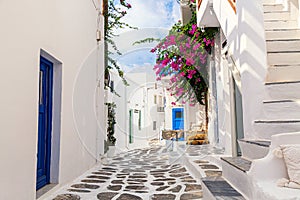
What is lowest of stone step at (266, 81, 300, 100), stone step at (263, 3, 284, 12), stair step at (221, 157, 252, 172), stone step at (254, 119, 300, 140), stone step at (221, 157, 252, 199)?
stone step at (221, 157, 252, 199)

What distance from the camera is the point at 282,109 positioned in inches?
87.1

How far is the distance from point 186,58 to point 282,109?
506cm

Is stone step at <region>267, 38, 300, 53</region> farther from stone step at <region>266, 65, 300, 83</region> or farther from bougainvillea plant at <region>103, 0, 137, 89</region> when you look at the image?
bougainvillea plant at <region>103, 0, 137, 89</region>

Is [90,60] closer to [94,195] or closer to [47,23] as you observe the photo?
[47,23]

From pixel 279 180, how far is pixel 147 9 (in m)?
9.41

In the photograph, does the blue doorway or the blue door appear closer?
the blue door

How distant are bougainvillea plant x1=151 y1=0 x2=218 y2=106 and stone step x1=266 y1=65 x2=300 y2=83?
149 inches

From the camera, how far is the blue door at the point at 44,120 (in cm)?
311

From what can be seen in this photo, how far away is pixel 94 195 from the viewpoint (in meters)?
3.04

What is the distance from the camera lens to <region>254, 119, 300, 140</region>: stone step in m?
1.93

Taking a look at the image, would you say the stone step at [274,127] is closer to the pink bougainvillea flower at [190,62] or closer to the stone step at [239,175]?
the stone step at [239,175]

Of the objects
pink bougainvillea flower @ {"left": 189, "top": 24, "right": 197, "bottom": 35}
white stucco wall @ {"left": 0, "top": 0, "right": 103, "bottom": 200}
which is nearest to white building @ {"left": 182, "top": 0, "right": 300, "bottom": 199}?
white stucco wall @ {"left": 0, "top": 0, "right": 103, "bottom": 200}

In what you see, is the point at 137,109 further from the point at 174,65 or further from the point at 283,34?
the point at 283,34

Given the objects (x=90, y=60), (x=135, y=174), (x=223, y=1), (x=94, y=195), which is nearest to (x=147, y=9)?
(x=90, y=60)
